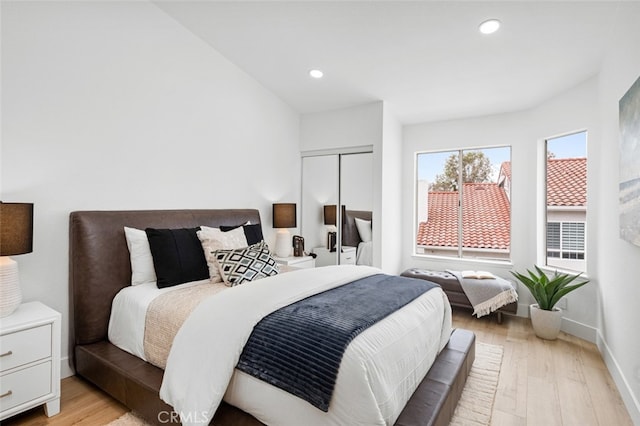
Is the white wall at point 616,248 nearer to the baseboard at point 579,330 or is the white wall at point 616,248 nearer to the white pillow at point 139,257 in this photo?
the baseboard at point 579,330

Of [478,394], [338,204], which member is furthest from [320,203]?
[478,394]

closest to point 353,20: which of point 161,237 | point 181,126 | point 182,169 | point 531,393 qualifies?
point 181,126

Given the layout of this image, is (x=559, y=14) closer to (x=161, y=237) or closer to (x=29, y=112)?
(x=161, y=237)

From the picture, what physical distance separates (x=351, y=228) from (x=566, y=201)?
2.45 meters

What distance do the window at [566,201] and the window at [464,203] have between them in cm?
49

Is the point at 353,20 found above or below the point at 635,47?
above

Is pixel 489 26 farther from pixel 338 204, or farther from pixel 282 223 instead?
pixel 282 223

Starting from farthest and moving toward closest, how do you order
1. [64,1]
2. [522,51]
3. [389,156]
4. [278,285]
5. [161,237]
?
[389,156]
[522,51]
[161,237]
[64,1]
[278,285]

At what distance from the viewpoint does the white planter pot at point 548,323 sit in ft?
10.1

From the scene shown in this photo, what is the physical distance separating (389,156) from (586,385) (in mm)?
2922

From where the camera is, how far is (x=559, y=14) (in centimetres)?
226

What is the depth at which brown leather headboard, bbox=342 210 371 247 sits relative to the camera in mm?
4156

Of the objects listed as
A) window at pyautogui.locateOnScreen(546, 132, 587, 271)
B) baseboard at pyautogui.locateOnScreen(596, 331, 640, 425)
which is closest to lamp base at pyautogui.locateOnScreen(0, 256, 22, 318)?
baseboard at pyautogui.locateOnScreen(596, 331, 640, 425)

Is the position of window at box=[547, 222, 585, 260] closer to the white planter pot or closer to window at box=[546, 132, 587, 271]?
window at box=[546, 132, 587, 271]
